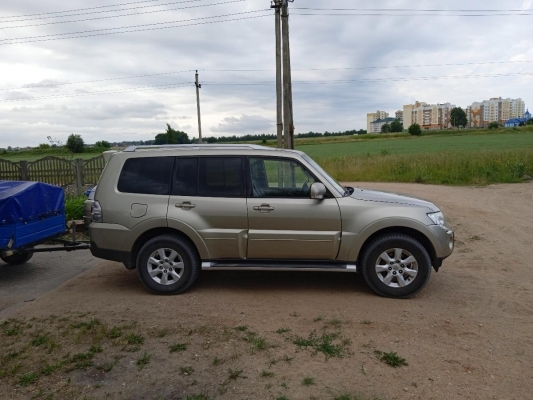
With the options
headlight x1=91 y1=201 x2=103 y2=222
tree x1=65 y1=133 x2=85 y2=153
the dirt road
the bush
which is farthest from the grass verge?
tree x1=65 y1=133 x2=85 y2=153

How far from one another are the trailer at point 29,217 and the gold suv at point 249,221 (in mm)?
995

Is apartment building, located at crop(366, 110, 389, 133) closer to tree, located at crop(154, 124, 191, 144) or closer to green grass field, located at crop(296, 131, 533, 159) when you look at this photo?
green grass field, located at crop(296, 131, 533, 159)

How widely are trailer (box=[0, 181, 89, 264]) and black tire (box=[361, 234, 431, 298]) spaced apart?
4.00 m

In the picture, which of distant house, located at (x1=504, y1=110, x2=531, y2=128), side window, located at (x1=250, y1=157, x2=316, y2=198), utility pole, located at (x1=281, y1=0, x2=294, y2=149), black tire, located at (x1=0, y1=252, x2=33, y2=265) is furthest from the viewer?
distant house, located at (x1=504, y1=110, x2=531, y2=128)

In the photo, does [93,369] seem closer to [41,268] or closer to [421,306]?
[421,306]

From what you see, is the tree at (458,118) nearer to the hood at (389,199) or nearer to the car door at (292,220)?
the hood at (389,199)

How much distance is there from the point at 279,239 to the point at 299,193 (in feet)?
1.97

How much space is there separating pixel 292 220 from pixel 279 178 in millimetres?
582

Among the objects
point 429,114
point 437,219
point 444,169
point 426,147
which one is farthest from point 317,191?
point 429,114

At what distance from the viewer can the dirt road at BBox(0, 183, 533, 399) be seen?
3.56 m

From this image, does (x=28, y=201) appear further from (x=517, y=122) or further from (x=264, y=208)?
(x=517, y=122)

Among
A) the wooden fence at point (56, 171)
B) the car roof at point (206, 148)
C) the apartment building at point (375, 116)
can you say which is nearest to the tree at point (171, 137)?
the wooden fence at point (56, 171)

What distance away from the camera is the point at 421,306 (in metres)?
5.31

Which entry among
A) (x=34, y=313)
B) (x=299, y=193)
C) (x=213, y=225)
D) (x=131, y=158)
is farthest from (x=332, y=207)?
(x=34, y=313)
